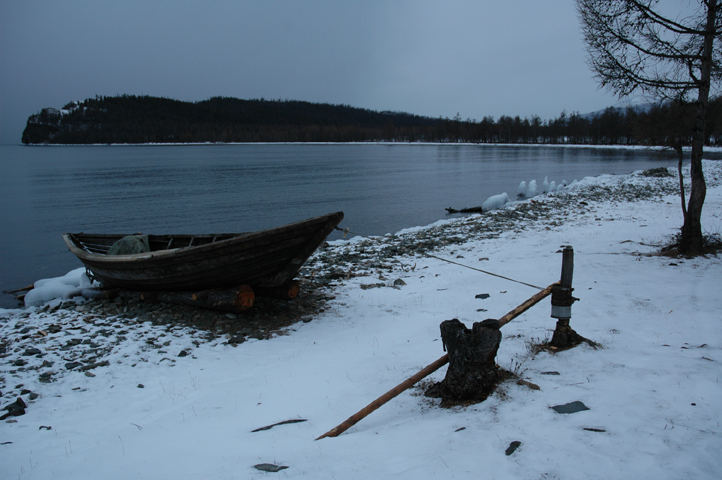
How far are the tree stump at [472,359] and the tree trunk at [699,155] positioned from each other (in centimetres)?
797

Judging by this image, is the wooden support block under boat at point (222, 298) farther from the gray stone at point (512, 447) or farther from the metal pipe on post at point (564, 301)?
the gray stone at point (512, 447)

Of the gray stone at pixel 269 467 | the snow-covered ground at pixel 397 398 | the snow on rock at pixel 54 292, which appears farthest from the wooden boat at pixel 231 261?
the gray stone at pixel 269 467

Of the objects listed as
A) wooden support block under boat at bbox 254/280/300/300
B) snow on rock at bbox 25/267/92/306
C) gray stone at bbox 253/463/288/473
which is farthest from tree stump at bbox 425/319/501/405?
snow on rock at bbox 25/267/92/306

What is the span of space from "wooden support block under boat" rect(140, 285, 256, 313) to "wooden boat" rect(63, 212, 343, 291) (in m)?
0.15

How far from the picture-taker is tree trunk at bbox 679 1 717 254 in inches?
360

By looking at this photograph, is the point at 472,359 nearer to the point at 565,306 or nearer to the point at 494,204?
the point at 565,306

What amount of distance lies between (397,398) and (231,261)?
4.49m

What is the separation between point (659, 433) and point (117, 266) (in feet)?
31.9

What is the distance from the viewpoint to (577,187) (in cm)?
3350

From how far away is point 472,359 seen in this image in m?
4.59

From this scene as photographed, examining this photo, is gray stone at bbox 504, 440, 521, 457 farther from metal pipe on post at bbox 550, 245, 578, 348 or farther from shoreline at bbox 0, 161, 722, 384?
shoreline at bbox 0, 161, 722, 384

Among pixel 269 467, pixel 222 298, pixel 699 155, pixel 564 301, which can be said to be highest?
pixel 699 155

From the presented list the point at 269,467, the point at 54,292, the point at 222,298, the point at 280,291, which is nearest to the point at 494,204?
the point at 280,291

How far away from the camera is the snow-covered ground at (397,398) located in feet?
12.0
